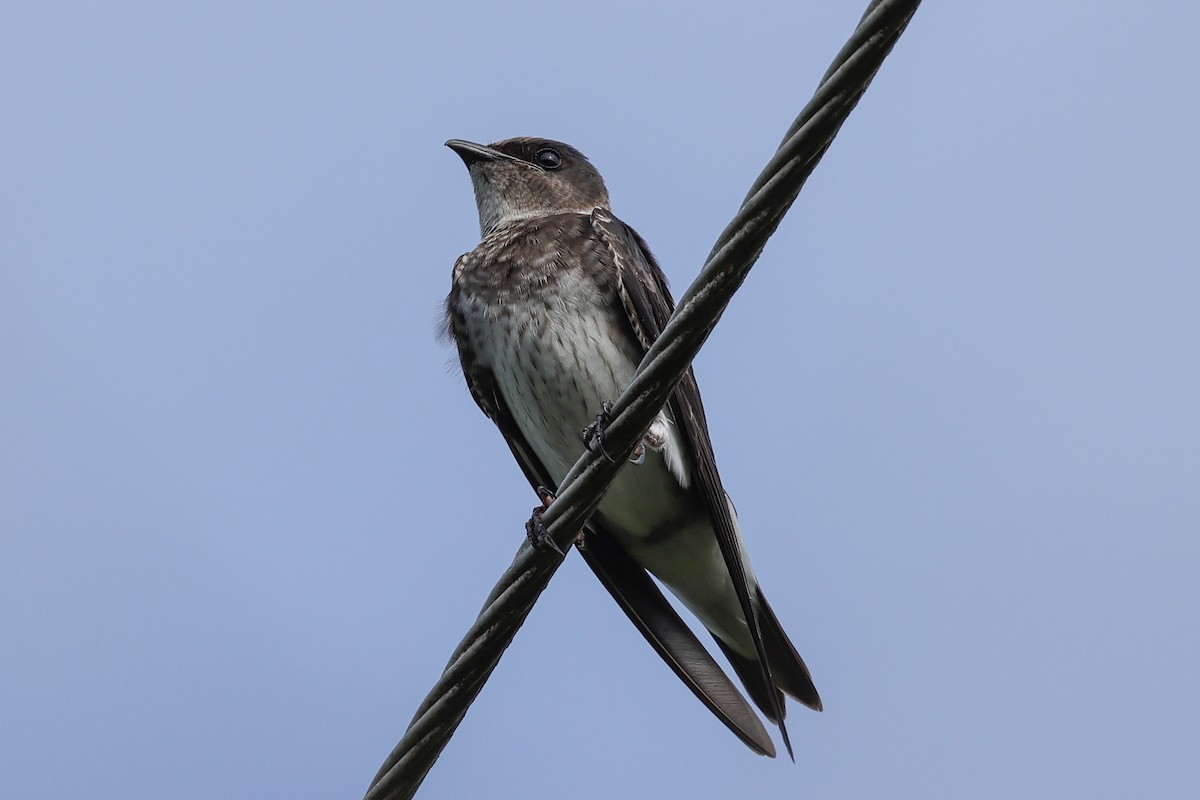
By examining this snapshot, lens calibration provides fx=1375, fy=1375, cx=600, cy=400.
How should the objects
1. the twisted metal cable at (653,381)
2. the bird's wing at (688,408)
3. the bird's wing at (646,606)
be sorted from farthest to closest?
the bird's wing at (646,606)
the bird's wing at (688,408)
the twisted metal cable at (653,381)

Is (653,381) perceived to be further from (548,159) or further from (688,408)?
(548,159)

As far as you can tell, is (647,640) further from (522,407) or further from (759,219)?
(759,219)

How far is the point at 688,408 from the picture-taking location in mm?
5184

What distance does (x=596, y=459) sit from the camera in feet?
11.1

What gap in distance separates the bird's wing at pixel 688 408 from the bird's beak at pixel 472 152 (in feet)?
4.49

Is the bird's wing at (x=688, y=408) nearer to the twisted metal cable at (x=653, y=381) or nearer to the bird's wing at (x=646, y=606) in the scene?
the bird's wing at (x=646, y=606)

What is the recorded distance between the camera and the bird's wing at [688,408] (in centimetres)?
511

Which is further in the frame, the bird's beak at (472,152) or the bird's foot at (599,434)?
the bird's beak at (472,152)

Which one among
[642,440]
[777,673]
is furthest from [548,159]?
[777,673]

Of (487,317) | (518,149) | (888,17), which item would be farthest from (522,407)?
(888,17)

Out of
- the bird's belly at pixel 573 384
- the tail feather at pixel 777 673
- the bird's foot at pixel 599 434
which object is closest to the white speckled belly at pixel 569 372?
the bird's belly at pixel 573 384

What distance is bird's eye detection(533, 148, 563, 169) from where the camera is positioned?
697cm

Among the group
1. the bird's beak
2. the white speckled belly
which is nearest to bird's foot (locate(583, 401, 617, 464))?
the white speckled belly

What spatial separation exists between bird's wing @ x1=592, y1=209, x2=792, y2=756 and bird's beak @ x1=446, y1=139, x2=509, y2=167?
4.49 ft
